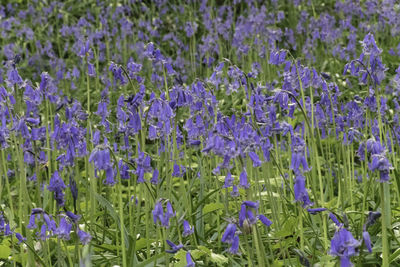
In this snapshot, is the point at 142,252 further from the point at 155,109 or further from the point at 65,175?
the point at 65,175

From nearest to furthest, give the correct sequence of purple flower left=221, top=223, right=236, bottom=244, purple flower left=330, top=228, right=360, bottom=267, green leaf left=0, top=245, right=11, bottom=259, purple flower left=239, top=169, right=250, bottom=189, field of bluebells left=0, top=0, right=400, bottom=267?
purple flower left=330, top=228, right=360, bottom=267 < purple flower left=221, top=223, right=236, bottom=244 < purple flower left=239, top=169, right=250, bottom=189 < field of bluebells left=0, top=0, right=400, bottom=267 < green leaf left=0, top=245, right=11, bottom=259

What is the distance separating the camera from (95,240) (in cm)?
364

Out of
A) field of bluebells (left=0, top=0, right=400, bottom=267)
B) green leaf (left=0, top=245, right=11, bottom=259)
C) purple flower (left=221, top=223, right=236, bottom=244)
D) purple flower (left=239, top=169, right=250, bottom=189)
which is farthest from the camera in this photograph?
green leaf (left=0, top=245, right=11, bottom=259)

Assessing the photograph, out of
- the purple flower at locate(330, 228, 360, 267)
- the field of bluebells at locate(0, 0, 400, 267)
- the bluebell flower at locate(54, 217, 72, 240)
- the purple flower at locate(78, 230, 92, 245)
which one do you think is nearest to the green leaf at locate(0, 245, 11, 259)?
the field of bluebells at locate(0, 0, 400, 267)

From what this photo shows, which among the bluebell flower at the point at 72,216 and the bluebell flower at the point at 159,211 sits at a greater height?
the bluebell flower at the point at 72,216

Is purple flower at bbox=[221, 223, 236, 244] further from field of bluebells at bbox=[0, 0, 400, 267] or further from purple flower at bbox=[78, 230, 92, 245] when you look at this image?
purple flower at bbox=[78, 230, 92, 245]

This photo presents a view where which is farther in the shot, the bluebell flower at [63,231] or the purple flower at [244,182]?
the bluebell flower at [63,231]

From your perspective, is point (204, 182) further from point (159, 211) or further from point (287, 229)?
point (159, 211)

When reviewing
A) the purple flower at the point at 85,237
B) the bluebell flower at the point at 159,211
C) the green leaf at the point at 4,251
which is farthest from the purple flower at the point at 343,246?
the green leaf at the point at 4,251

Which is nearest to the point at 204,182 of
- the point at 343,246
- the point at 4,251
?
the point at 4,251

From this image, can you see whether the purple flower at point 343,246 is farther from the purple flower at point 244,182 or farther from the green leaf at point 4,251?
the green leaf at point 4,251

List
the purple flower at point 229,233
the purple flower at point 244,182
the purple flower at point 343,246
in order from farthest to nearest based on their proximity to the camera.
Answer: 1. the purple flower at point 244,182
2. the purple flower at point 229,233
3. the purple flower at point 343,246

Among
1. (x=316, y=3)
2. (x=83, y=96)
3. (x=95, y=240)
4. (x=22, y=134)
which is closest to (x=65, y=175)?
(x=95, y=240)

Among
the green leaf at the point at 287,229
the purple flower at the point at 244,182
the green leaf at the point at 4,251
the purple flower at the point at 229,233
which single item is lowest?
the green leaf at the point at 4,251
